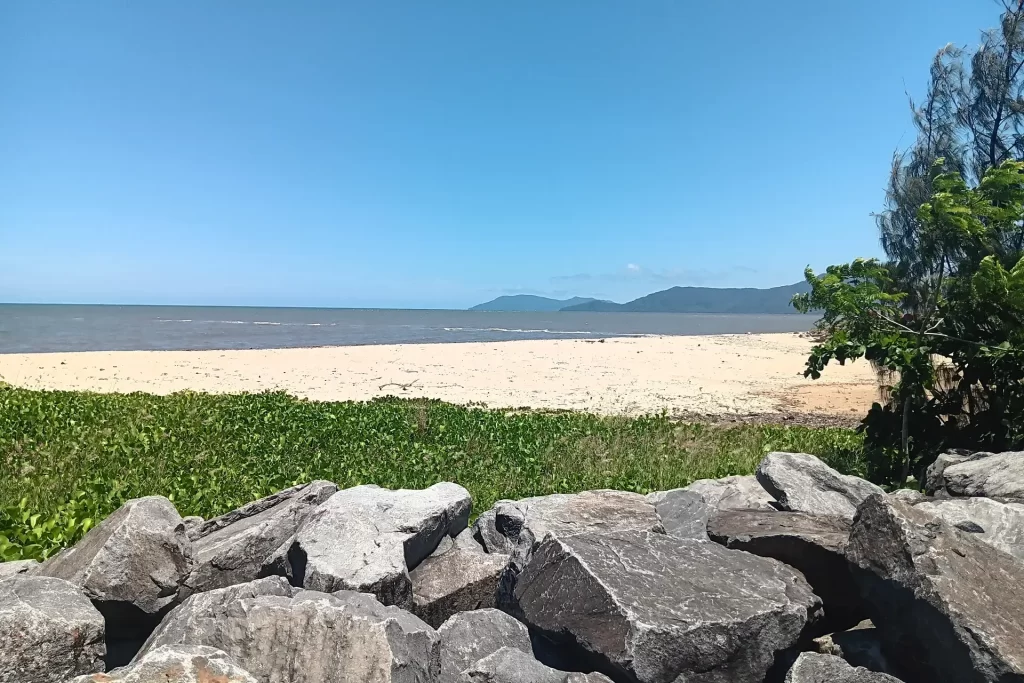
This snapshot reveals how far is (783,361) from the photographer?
32094 millimetres

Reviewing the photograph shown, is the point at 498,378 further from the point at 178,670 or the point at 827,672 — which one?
the point at 178,670

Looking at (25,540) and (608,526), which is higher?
(608,526)

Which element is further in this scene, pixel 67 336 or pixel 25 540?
pixel 67 336

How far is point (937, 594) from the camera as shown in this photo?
348 cm

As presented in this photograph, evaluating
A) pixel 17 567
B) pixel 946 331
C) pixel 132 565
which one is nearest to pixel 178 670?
pixel 132 565

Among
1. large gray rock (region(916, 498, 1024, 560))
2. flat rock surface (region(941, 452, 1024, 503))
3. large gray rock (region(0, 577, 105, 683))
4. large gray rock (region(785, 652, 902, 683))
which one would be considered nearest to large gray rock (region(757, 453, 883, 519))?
large gray rock (region(916, 498, 1024, 560))

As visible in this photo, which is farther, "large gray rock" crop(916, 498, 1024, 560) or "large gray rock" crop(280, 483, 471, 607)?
"large gray rock" crop(916, 498, 1024, 560)

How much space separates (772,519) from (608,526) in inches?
46.7

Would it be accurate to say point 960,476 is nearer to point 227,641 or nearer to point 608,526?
point 608,526

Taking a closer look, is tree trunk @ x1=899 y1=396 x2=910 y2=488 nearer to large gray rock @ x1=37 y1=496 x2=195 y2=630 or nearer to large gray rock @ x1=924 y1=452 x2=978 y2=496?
large gray rock @ x1=924 y1=452 x2=978 y2=496

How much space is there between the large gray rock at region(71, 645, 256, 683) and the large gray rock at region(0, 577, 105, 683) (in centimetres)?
88

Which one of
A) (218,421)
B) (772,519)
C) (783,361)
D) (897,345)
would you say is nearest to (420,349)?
(783,361)

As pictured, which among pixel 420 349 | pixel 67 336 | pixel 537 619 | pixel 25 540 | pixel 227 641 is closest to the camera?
pixel 227 641

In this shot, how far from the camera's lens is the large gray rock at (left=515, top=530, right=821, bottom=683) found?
3545 mm
